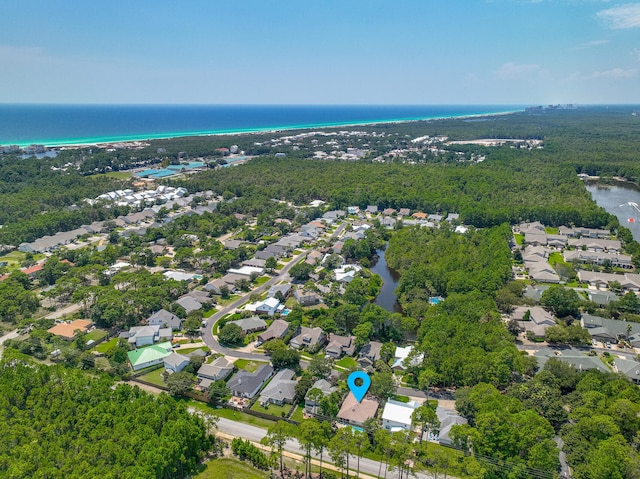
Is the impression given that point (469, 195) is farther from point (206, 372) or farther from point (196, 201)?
point (206, 372)

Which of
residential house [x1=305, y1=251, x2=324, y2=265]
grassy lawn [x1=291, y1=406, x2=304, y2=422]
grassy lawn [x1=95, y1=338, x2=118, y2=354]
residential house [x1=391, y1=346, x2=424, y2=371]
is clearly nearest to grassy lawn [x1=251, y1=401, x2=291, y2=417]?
grassy lawn [x1=291, y1=406, x2=304, y2=422]

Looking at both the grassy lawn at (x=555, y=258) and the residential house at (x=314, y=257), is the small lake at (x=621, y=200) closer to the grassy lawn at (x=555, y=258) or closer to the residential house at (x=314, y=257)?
the grassy lawn at (x=555, y=258)

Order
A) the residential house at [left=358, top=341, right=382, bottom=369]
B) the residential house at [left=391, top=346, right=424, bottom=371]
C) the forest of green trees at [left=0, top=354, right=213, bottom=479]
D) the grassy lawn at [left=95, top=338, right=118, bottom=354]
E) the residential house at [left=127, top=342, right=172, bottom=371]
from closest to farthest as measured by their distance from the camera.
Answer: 1. the forest of green trees at [left=0, top=354, right=213, bottom=479]
2. the residential house at [left=391, top=346, right=424, bottom=371]
3. the residential house at [left=127, top=342, right=172, bottom=371]
4. the residential house at [left=358, top=341, right=382, bottom=369]
5. the grassy lawn at [left=95, top=338, right=118, bottom=354]

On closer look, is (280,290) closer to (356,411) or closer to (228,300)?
(228,300)

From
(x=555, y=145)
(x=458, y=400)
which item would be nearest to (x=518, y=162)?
(x=555, y=145)

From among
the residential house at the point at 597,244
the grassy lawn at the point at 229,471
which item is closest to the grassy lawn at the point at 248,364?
the grassy lawn at the point at 229,471

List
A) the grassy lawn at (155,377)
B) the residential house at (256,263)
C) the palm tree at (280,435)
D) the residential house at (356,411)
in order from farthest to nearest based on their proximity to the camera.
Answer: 1. the residential house at (256,263)
2. the grassy lawn at (155,377)
3. the residential house at (356,411)
4. the palm tree at (280,435)

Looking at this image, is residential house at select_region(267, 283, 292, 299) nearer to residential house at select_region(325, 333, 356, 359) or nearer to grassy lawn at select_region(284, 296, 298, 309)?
grassy lawn at select_region(284, 296, 298, 309)
